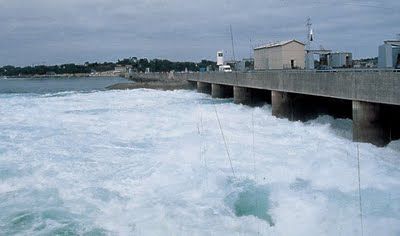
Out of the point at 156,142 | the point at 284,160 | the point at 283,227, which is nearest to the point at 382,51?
the point at 284,160

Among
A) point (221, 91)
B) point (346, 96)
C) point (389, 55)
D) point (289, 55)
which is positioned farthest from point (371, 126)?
point (221, 91)

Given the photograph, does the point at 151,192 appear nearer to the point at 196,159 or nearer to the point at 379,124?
the point at 196,159

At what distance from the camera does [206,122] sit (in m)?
22.2

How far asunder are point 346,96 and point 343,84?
45 centimetres

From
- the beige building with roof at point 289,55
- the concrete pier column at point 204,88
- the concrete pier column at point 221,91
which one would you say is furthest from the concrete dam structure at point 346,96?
the concrete pier column at point 204,88

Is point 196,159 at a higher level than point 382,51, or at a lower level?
lower

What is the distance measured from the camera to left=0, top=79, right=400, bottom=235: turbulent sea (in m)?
8.20

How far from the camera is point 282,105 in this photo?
82.5 feet

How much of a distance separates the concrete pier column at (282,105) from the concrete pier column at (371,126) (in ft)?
27.7

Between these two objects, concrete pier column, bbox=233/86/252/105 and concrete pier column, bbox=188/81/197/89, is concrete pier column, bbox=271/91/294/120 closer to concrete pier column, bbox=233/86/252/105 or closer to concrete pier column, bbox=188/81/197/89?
concrete pier column, bbox=233/86/252/105

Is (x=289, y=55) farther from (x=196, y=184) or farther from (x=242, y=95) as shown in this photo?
(x=196, y=184)

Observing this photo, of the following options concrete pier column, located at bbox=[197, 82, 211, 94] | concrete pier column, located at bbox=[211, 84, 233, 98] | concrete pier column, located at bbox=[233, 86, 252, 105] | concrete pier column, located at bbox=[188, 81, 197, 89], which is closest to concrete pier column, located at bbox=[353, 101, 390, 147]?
concrete pier column, located at bbox=[233, 86, 252, 105]

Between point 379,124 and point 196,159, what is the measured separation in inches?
260

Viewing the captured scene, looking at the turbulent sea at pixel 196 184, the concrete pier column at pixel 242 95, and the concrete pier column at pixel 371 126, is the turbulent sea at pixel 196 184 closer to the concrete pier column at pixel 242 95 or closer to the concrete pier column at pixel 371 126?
the concrete pier column at pixel 371 126
